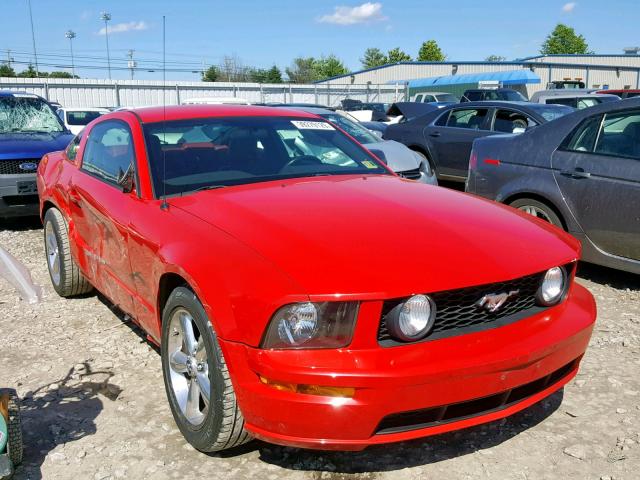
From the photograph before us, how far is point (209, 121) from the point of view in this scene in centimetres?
390

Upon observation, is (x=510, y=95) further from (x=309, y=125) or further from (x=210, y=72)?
(x=309, y=125)

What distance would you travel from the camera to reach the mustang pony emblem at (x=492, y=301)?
8.05 feet

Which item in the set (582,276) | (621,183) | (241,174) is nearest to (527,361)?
(241,174)

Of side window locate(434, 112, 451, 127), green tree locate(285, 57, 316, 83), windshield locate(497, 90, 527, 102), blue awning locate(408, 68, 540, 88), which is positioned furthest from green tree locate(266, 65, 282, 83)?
side window locate(434, 112, 451, 127)

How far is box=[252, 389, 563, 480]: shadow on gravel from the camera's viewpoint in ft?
8.89

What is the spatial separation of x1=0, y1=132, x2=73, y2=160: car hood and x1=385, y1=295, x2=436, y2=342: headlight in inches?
249

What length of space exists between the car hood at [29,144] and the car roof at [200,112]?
3861 mm

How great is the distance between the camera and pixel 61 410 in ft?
10.8

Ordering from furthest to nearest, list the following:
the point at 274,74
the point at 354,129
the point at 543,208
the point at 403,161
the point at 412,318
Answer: the point at 274,74 → the point at 354,129 → the point at 403,161 → the point at 543,208 → the point at 412,318

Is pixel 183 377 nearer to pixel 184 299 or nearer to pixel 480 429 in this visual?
pixel 184 299

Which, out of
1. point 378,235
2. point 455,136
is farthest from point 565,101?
point 378,235

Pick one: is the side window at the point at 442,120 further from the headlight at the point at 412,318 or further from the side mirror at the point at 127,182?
the headlight at the point at 412,318

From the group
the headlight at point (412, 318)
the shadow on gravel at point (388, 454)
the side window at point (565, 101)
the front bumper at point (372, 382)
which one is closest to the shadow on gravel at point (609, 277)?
the shadow on gravel at point (388, 454)

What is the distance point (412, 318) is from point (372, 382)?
0.29 meters
